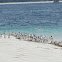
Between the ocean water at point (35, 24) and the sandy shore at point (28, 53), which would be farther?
the ocean water at point (35, 24)

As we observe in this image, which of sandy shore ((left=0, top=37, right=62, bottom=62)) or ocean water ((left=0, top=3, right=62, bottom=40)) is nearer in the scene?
sandy shore ((left=0, top=37, right=62, bottom=62))

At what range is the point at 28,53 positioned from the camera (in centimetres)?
2030

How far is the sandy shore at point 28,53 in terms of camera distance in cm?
1847

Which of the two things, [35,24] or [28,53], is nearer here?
[28,53]

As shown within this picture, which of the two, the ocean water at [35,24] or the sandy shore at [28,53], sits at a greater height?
the sandy shore at [28,53]

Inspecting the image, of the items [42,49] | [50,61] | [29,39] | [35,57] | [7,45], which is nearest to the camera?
Answer: [50,61]

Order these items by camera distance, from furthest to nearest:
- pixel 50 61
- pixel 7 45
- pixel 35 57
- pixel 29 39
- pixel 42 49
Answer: pixel 29 39 → pixel 7 45 → pixel 42 49 → pixel 35 57 → pixel 50 61

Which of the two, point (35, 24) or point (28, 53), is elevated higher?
point (28, 53)

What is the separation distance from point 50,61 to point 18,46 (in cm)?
570

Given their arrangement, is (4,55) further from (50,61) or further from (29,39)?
(29,39)

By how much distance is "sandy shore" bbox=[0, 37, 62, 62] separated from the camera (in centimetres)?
1847

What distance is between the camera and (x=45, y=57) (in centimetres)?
1911

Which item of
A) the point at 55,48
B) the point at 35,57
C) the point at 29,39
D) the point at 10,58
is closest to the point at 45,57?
the point at 35,57

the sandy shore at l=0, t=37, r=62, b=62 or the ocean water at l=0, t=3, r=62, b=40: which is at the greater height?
the sandy shore at l=0, t=37, r=62, b=62
